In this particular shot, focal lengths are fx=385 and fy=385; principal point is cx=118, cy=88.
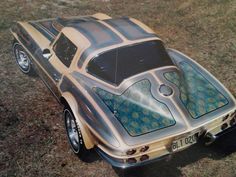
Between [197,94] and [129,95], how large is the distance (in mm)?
1224

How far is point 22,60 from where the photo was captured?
9.27 metres

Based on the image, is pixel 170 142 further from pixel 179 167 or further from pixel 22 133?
pixel 22 133

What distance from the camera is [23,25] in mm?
8820

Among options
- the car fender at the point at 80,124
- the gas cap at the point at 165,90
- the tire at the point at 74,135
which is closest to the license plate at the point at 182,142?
the gas cap at the point at 165,90

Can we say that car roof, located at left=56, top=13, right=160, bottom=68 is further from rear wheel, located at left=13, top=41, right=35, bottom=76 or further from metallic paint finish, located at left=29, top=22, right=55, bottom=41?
rear wheel, located at left=13, top=41, right=35, bottom=76

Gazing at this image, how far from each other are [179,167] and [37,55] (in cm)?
367

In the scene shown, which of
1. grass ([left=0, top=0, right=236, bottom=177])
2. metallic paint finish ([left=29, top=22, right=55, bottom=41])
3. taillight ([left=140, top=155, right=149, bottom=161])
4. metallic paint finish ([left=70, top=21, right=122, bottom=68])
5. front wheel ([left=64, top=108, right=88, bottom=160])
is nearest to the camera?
taillight ([left=140, top=155, right=149, bottom=161])

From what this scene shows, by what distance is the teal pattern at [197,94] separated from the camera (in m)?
6.20

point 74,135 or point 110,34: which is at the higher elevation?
point 110,34

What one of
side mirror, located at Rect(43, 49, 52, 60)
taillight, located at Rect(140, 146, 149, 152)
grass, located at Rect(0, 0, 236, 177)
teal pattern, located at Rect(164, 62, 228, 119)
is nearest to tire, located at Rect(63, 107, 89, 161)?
grass, located at Rect(0, 0, 236, 177)

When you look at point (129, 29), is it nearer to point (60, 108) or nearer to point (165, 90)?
point (165, 90)

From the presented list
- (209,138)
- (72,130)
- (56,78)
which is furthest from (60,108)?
(209,138)

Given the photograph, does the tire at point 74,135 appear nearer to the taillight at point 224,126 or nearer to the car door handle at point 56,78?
the car door handle at point 56,78

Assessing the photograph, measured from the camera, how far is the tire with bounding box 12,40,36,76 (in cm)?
898
